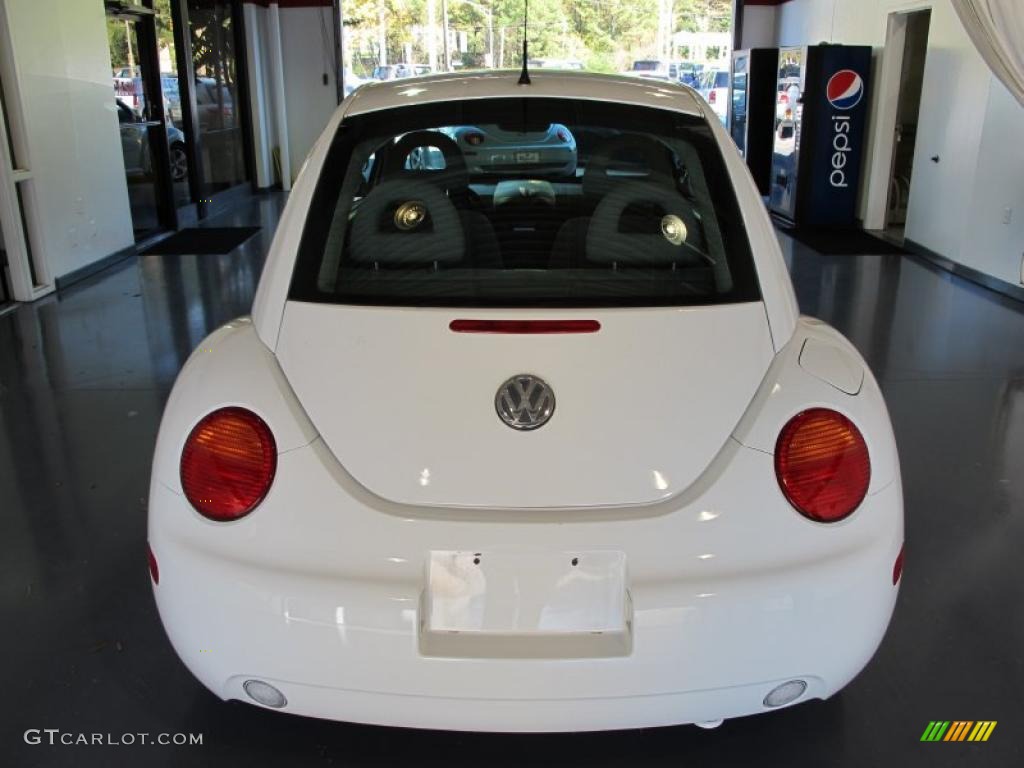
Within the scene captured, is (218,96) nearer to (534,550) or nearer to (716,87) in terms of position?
(716,87)

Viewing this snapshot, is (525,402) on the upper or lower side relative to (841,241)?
upper

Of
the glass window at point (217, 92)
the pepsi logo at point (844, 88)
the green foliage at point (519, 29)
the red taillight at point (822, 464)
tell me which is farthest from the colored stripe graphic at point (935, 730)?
the green foliage at point (519, 29)

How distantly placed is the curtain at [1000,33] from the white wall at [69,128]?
6.16m

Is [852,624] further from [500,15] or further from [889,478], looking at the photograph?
[500,15]

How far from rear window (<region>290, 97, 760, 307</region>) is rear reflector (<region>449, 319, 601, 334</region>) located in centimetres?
9

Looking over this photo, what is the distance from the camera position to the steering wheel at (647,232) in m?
1.89

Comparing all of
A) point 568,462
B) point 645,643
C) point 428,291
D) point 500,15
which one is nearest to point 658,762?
point 645,643

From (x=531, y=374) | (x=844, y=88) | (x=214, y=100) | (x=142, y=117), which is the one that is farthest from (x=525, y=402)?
(x=214, y=100)

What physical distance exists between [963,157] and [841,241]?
5.18ft

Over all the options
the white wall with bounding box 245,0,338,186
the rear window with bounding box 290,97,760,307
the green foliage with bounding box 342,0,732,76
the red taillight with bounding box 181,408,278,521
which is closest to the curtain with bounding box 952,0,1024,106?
the rear window with bounding box 290,97,760,307

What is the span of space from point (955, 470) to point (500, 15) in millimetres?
12699

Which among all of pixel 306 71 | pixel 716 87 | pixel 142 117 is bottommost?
pixel 142 117

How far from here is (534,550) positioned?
148 cm

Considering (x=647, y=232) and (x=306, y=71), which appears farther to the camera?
(x=306, y=71)
